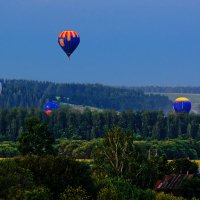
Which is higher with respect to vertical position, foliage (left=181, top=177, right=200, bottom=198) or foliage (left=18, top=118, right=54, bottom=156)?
foliage (left=18, top=118, right=54, bottom=156)

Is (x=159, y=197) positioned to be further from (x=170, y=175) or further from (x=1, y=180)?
(x=170, y=175)

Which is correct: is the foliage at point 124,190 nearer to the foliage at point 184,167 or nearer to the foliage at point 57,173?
the foliage at point 57,173

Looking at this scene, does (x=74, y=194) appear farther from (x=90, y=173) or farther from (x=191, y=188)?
(x=191, y=188)

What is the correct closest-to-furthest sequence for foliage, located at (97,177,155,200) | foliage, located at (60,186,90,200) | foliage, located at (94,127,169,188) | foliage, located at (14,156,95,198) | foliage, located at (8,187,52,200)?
foliage, located at (8,187,52,200), foliage, located at (60,186,90,200), foliage, located at (97,177,155,200), foliage, located at (14,156,95,198), foliage, located at (94,127,169,188)

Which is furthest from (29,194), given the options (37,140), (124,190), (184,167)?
(184,167)

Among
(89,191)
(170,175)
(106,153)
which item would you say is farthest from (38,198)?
(170,175)

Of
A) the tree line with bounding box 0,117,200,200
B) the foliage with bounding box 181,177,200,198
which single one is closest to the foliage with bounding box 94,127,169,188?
the tree line with bounding box 0,117,200,200

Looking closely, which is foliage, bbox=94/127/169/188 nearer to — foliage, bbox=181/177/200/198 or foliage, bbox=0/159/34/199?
foliage, bbox=181/177/200/198

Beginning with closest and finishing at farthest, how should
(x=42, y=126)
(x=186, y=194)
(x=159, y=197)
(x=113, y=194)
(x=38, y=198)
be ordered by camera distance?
1. (x=38, y=198)
2. (x=113, y=194)
3. (x=159, y=197)
4. (x=186, y=194)
5. (x=42, y=126)

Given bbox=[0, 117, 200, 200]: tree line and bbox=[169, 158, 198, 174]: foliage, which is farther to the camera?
bbox=[169, 158, 198, 174]: foliage

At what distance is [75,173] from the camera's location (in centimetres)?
11019

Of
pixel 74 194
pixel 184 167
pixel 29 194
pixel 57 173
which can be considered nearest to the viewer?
pixel 29 194

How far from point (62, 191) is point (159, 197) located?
1125 cm

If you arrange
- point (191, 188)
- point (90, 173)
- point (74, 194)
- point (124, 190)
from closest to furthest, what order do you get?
point (74, 194), point (124, 190), point (90, 173), point (191, 188)
